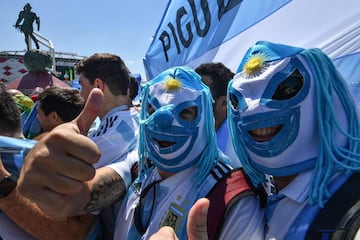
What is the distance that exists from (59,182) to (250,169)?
2.12ft

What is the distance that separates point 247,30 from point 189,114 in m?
1.24

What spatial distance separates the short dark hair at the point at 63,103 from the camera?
230 cm

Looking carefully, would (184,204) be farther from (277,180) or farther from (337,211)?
(337,211)

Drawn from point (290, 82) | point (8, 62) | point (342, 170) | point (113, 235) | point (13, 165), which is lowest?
point (113, 235)

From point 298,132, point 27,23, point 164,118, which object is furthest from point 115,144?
point 27,23

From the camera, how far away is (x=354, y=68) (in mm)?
1575

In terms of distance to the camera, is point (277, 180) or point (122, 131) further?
point (122, 131)

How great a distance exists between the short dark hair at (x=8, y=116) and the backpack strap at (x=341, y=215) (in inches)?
58.0

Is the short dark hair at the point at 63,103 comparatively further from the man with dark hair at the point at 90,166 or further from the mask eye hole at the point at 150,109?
the mask eye hole at the point at 150,109

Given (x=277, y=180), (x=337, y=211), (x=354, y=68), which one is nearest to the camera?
(x=337, y=211)

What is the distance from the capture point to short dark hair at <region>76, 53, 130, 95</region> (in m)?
2.23

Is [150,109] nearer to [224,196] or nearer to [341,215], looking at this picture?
[224,196]

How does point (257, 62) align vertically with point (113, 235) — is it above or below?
above

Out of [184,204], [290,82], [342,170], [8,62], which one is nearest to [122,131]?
[184,204]
